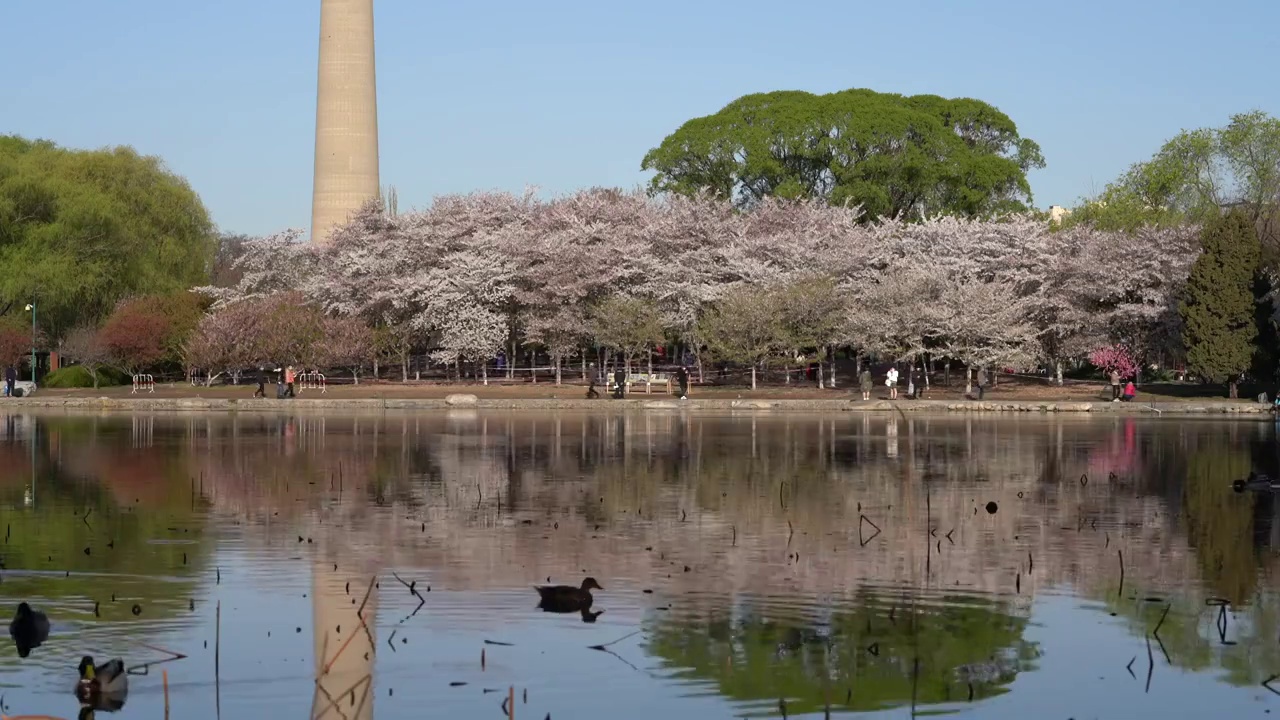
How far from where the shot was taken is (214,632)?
15648mm

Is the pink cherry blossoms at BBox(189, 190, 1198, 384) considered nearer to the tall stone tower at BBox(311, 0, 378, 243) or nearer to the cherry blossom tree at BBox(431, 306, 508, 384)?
the cherry blossom tree at BBox(431, 306, 508, 384)

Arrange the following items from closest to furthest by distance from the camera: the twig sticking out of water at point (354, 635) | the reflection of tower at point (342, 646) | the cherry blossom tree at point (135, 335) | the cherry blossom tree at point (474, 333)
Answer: the reflection of tower at point (342, 646) < the twig sticking out of water at point (354, 635) < the cherry blossom tree at point (474, 333) < the cherry blossom tree at point (135, 335)

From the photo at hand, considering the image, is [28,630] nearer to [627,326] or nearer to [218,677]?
[218,677]

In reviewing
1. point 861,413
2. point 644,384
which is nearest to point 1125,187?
point 644,384

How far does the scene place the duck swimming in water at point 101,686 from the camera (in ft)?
42.0

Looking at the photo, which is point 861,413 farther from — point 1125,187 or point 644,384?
point 1125,187

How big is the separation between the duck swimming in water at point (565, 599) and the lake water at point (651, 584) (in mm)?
220

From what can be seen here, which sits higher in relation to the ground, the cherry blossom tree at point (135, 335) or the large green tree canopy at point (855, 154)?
the large green tree canopy at point (855, 154)

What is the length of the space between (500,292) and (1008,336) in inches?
877

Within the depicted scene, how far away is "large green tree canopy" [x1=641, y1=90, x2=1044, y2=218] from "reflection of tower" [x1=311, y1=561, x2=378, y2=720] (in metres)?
78.3

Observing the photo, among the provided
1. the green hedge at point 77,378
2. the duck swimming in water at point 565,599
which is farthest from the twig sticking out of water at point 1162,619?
the green hedge at point 77,378

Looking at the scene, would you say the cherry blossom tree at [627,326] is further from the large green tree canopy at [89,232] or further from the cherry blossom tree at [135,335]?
the large green tree canopy at [89,232]

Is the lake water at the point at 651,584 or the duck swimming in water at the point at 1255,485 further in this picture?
the duck swimming in water at the point at 1255,485

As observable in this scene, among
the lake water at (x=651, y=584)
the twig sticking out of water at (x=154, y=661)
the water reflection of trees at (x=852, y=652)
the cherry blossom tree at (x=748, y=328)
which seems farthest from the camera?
the cherry blossom tree at (x=748, y=328)
